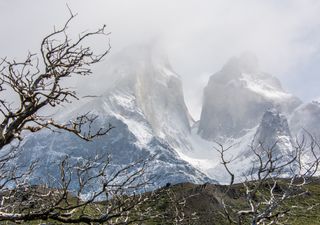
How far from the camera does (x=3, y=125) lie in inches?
519

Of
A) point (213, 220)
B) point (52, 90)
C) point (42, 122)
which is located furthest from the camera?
point (213, 220)

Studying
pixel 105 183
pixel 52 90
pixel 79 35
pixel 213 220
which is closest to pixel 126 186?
pixel 105 183

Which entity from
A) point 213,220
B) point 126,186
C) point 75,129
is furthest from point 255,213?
point 213,220

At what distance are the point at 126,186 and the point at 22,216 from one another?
2584 millimetres

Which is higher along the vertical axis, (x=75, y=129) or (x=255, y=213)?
(x=75, y=129)

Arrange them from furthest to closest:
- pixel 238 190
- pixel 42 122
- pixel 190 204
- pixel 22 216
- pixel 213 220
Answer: pixel 238 190 < pixel 190 204 < pixel 213 220 < pixel 42 122 < pixel 22 216

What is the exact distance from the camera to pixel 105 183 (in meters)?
12.8

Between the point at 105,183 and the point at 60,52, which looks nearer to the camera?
the point at 105,183

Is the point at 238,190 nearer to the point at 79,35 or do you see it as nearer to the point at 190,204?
the point at 190,204

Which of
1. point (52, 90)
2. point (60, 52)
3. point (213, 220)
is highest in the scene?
point (213, 220)

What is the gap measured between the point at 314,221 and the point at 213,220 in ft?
28.7

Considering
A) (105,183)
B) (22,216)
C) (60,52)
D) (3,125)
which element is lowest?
(22,216)

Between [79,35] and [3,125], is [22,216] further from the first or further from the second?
[79,35]

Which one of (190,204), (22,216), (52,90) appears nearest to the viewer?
(22,216)
